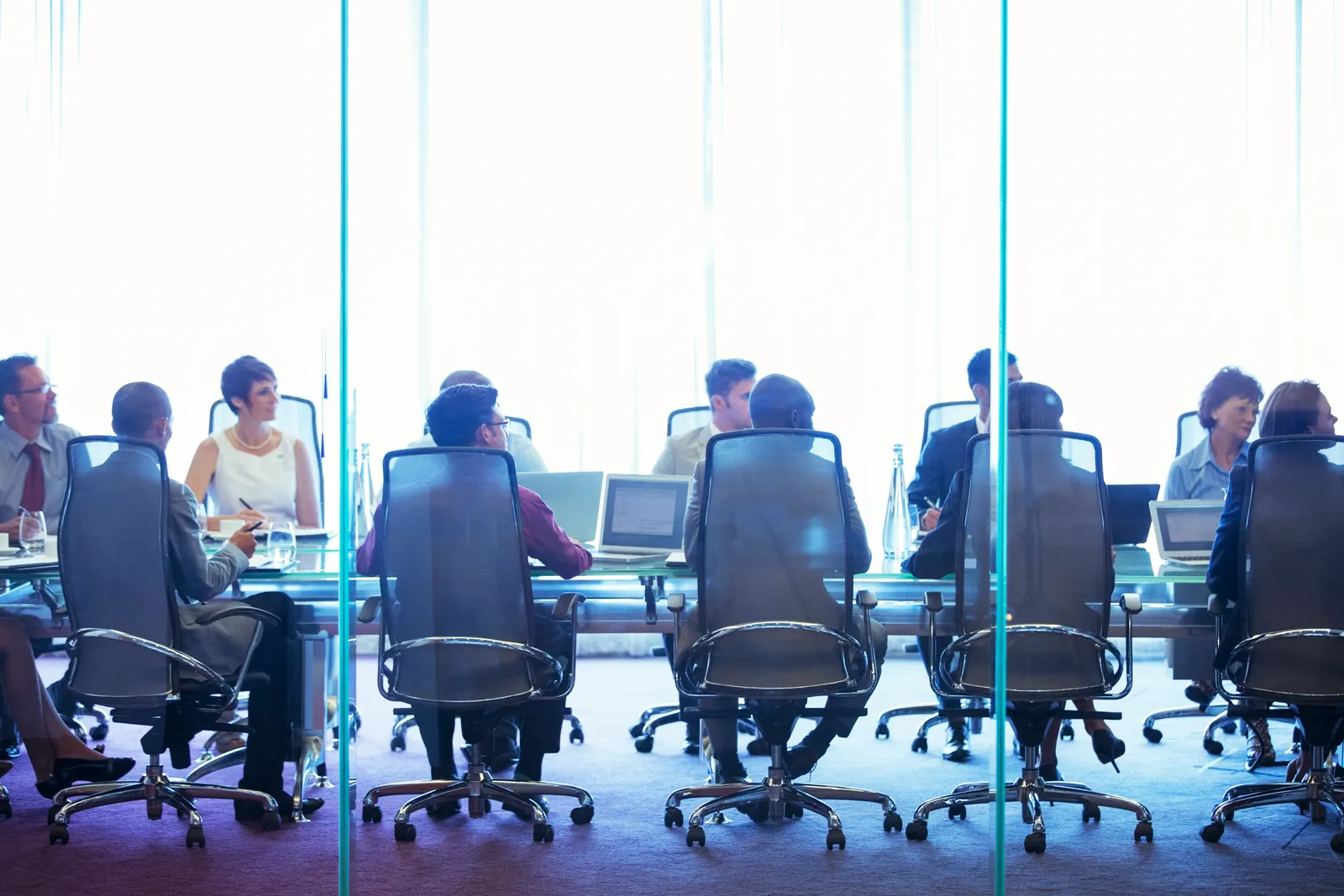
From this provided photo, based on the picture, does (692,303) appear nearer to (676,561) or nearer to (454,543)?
(676,561)

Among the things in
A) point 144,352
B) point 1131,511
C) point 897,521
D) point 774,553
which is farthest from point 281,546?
point 1131,511

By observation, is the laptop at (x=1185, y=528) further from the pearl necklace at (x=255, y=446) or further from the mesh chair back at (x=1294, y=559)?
the pearl necklace at (x=255, y=446)

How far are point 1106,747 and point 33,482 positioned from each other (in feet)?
10.1

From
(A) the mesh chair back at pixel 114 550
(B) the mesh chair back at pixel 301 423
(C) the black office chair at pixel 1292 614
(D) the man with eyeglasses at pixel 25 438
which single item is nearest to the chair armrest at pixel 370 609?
(A) the mesh chair back at pixel 114 550

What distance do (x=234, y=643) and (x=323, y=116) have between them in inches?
65.7

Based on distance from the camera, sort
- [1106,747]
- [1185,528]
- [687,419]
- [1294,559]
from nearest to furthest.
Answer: [1294,559], [1185,528], [1106,747], [687,419]

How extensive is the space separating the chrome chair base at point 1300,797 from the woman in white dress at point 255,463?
250 cm

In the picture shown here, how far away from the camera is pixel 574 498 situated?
3.58m

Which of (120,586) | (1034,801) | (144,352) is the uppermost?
(144,352)

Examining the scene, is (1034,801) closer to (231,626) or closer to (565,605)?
(565,605)

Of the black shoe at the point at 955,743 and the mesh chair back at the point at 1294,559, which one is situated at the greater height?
the mesh chair back at the point at 1294,559

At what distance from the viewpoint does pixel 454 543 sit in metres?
2.77

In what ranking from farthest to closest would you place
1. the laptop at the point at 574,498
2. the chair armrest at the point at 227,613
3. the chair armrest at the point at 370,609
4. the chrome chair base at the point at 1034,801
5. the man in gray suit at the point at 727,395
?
the man in gray suit at the point at 727,395
the laptop at the point at 574,498
the chair armrest at the point at 227,613
the chrome chair base at the point at 1034,801
the chair armrest at the point at 370,609

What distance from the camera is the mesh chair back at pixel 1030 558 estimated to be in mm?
1825
